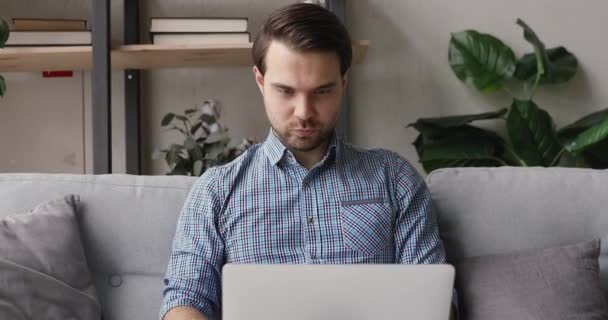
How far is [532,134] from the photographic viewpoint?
2516 mm

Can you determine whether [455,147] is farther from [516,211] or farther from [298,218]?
[298,218]

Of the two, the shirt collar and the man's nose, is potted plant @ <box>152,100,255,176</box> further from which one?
the man's nose

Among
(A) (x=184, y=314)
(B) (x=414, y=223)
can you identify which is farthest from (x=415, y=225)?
(A) (x=184, y=314)

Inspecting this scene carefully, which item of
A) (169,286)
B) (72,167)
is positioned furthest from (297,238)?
(72,167)

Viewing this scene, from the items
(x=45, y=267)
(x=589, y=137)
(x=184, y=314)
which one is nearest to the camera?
(x=184, y=314)

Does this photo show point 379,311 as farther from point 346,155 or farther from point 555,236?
point 555,236

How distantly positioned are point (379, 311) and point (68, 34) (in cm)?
179

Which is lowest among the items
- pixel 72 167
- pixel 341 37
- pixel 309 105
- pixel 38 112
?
pixel 72 167

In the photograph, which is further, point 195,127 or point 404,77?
point 404,77

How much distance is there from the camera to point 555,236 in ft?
5.39

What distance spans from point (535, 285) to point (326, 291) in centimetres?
66

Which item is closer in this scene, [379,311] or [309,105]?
[379,311]

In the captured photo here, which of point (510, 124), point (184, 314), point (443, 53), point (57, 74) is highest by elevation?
point (443, 53)

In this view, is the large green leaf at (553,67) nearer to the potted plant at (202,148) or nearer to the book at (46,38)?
the potted plant at (202,148)
